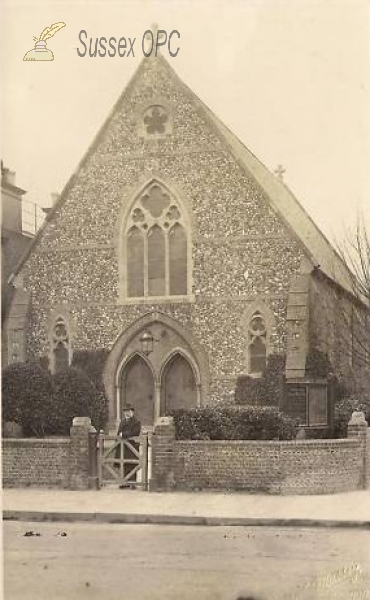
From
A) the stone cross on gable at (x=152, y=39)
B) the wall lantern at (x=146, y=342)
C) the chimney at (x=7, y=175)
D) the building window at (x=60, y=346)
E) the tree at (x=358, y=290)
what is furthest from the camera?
the wall lantern at (x=146, y=342)

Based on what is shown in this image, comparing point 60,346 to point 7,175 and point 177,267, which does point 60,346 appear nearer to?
point 177,267

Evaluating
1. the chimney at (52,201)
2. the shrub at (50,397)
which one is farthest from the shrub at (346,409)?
the chimney at (52,201)

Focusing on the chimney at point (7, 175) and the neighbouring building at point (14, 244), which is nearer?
the chimney at point (7, 175)

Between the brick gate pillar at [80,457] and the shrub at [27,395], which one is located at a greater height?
the shrub at [27,395]

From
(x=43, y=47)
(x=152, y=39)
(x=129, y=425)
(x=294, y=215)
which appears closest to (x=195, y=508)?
(x=129, y=425)

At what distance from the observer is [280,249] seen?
10.8 meters

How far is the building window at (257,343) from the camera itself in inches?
421

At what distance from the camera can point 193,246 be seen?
1110 cm

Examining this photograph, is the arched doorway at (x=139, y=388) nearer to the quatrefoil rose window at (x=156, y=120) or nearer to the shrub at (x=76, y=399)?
the shrub at (x=76, y=399)

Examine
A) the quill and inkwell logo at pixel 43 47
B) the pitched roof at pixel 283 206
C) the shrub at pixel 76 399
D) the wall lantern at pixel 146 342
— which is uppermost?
the quill and inkwell logo at pixel 43 47

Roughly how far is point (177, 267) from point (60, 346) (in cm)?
158

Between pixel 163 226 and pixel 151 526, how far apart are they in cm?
348

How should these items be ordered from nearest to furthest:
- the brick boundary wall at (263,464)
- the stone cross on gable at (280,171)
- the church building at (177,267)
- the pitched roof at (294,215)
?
1. the stone cross on gable at (280,171)
2. the pitched roof at (294,215)
3. the church building at (177,267)
4. the brick boundary wall at (263,464)

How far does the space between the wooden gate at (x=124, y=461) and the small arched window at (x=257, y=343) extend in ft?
4.88
